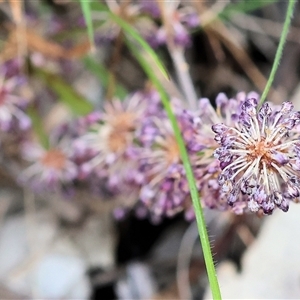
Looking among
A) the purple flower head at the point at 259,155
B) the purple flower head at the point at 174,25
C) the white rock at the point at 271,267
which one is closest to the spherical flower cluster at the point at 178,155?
the purple flower head at the point at 259,155

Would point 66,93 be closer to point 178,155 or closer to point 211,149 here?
point 178,155

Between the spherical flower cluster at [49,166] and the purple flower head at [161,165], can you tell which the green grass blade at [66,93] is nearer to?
the spherical flower cluster at [49,166]

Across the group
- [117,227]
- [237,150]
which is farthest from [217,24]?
[237,150]

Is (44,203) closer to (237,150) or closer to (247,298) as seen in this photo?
(247,298)

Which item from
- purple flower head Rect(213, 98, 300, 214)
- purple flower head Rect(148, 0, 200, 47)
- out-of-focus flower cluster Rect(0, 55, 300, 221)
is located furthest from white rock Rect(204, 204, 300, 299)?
purple flower head Rect(213, 98, 300, 214)

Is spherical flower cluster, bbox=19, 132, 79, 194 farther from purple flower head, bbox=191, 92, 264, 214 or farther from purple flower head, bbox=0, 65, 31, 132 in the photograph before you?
purple flower head, bbox=191, 92, 264, 214

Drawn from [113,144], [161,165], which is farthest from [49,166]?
[161,165]
